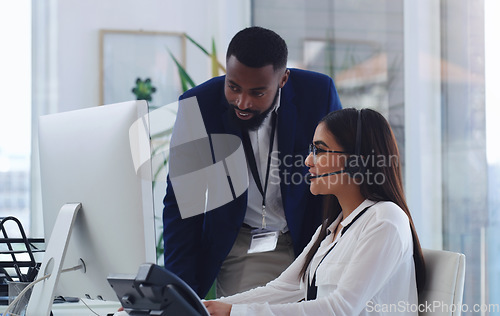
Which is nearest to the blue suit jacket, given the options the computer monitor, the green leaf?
the computer monitor

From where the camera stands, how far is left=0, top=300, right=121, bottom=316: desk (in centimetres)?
176

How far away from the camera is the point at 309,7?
3.39 meters

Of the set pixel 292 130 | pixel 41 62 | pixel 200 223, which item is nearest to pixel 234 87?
pixel 292 130

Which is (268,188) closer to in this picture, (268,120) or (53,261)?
(268,120)

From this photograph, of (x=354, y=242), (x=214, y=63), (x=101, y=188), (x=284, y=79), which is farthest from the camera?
(x=214, y=63)

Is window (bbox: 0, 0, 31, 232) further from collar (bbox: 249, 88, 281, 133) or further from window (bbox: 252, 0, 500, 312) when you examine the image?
collar (bbox: 249, 88, 281, 133)

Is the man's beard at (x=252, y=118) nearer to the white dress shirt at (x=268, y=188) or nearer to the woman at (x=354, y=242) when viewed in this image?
the white dress shirt at (x=268, y=188)

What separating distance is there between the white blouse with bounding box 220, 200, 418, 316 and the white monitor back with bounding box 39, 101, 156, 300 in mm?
299

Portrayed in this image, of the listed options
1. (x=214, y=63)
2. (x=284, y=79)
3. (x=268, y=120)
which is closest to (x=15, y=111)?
(x=214, y=63)

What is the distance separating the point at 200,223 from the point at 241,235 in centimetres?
14

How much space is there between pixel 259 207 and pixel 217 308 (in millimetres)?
630

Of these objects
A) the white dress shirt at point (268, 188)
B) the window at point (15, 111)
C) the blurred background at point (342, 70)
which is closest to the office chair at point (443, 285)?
the white dress shirt at point (268, 188)

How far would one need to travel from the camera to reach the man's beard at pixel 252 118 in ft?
5.85

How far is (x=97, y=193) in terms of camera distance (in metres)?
1.32
